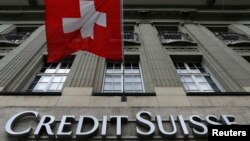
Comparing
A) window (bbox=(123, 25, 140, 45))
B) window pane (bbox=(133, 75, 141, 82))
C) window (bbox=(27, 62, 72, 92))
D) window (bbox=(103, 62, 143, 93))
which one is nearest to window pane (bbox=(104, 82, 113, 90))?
window (bbox=(103, 62, 143, 93))

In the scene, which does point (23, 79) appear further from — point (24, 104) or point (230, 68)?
point (230, 68)

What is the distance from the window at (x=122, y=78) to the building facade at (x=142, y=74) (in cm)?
5

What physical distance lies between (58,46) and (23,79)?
161 inches

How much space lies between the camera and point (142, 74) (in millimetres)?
13562

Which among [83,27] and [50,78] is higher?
[83,27]

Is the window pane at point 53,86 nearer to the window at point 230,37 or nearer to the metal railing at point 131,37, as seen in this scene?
the metal railing at point 131,37

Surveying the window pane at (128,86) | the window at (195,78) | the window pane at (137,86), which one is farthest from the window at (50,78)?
the window at (195,78)

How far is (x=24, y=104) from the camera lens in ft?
33.7

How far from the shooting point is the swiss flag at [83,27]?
977 cm

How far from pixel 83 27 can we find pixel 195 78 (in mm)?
7013

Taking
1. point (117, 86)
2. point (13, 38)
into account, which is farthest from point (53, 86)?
point (13, 38)

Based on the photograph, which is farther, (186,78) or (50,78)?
(186,78)

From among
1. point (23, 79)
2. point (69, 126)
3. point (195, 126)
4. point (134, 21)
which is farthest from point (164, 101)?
point (134, 21)

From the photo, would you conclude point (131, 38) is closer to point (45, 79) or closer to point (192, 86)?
point (192, 86)
